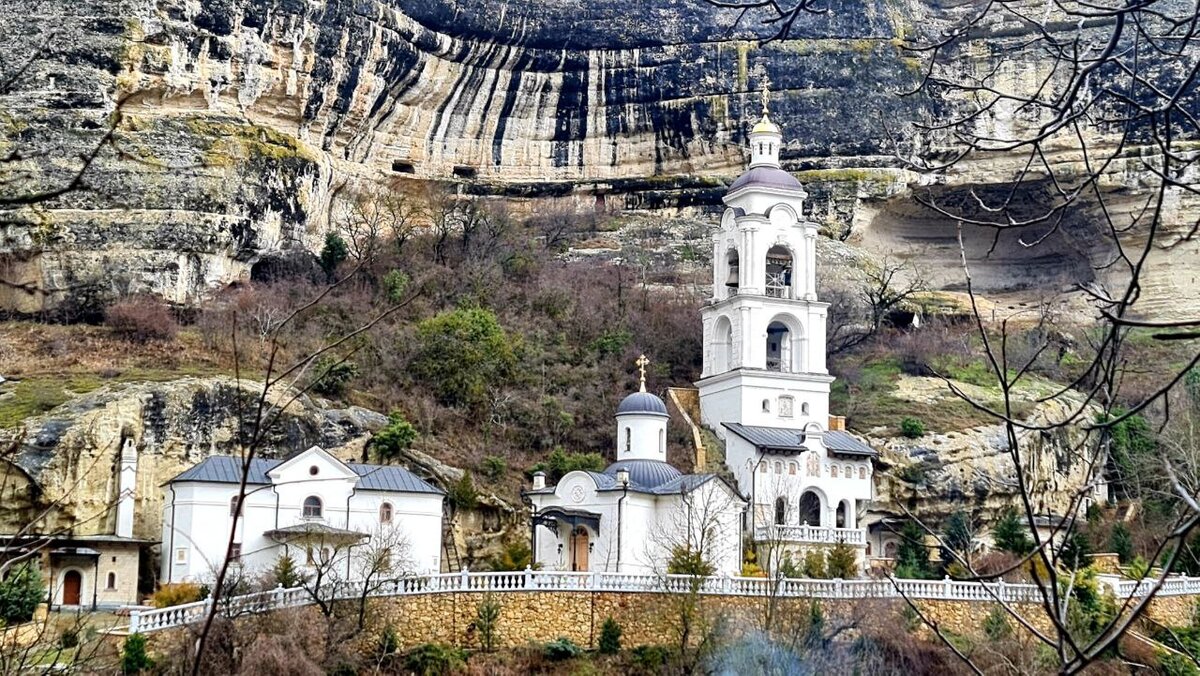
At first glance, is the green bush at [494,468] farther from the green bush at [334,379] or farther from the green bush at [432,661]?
the green bush at [432,661]

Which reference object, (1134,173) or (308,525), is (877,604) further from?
(1134,173)

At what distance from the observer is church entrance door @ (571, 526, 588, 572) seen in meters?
35.2

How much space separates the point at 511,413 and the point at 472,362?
5.49ft

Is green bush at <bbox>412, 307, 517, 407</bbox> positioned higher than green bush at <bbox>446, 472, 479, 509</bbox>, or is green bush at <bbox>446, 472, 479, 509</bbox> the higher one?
green bush at <bbox>412, 307, 517, 407</bbox>

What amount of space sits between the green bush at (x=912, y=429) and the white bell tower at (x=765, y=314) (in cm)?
191

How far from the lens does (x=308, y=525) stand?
1271 inches

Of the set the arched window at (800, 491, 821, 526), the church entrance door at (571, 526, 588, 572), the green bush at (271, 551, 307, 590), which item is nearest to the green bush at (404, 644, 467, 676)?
the green bush at (271, 551, 307, 590)

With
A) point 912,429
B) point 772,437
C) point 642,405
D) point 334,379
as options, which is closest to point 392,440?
point 334,379

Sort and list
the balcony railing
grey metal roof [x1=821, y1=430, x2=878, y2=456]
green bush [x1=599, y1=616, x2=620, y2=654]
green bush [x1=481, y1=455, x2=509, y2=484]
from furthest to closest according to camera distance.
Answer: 1. grey metal roof [x1=821, y1=430, x2=878, y2=456]
2. green bush [x1=481, y1=455, x2=509, y2=484]
3. the balcony railing
4. green bush [x1=599, y1=616, x2=620, y2=654]

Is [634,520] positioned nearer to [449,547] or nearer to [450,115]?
[449,547]

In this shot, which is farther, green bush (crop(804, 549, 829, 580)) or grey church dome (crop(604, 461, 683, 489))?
grey church dome (crop(604, 461, 683, 489))

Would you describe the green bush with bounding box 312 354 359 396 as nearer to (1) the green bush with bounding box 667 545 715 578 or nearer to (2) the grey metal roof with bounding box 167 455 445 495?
(2) the grey metal roof with bounding box 167 455 445 495

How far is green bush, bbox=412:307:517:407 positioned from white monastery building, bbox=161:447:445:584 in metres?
6.70

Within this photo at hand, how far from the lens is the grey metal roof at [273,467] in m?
32.5
